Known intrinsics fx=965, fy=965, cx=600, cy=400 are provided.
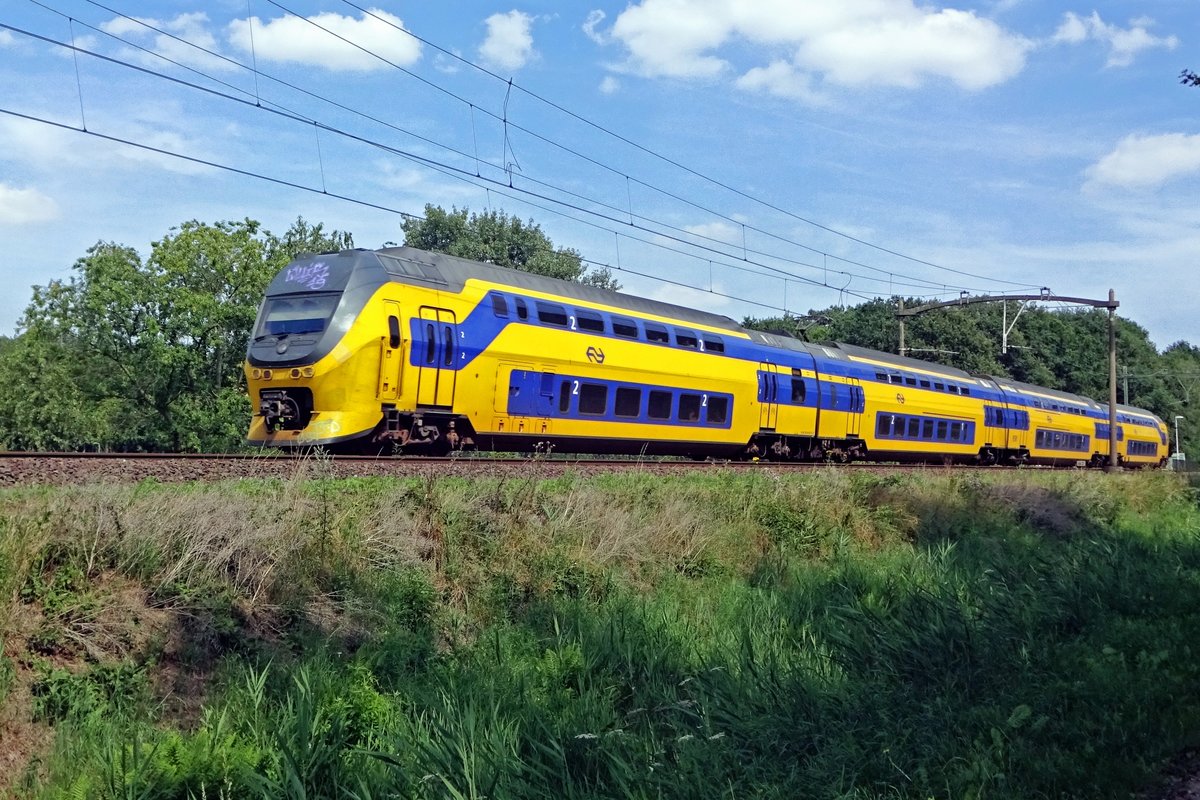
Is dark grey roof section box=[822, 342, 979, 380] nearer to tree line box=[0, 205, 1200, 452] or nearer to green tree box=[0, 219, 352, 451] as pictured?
tree line box=[0, 205, 1200, 452]

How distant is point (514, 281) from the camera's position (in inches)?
764

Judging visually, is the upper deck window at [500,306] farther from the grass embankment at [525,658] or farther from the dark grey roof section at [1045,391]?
the dark grey roof section at [1045,391]

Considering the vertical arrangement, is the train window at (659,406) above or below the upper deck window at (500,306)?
below

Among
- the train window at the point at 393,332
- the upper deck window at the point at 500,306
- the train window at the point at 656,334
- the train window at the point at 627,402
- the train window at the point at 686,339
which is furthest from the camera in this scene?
the train window at the point at 686,339

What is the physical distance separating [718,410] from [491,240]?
134ft

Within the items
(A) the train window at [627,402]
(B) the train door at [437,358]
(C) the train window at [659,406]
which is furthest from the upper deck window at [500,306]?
(C) the train window at [659,406]

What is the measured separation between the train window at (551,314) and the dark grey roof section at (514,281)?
0.41 metres

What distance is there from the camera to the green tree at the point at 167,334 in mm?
41562

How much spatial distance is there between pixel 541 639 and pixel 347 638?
2.40m

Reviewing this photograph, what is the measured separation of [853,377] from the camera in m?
30.6

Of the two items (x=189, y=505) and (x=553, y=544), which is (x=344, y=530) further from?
(x=553, y=544)

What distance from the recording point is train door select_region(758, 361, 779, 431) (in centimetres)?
2589

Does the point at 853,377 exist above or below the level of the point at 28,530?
above

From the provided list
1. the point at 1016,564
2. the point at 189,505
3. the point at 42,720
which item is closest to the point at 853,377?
the point at 1016,564
